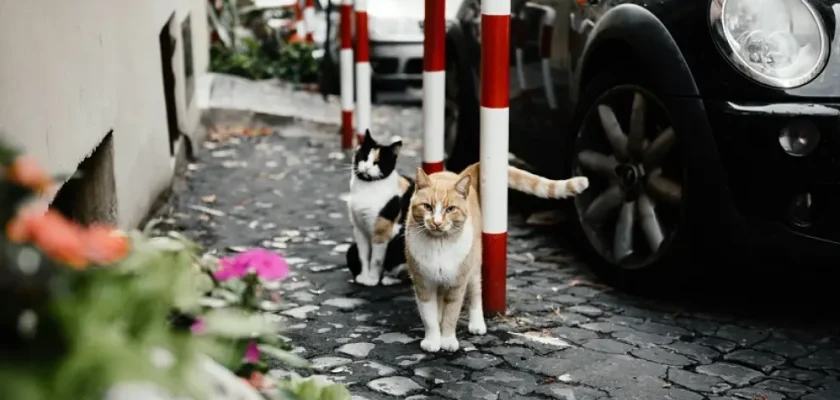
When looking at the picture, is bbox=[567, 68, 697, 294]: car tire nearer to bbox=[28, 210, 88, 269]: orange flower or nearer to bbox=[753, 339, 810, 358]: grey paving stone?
bbox=[753, 339, 810, 358]: grey paving stone

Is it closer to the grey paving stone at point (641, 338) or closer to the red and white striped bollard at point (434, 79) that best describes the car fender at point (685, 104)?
the grey paving stone at point (641, 338)

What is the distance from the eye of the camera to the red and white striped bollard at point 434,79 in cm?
480

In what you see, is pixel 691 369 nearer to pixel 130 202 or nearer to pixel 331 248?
pixel 331 248

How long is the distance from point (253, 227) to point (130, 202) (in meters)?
0.86

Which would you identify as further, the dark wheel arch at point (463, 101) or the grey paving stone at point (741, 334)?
the dark wheel arch at point (463, 101)

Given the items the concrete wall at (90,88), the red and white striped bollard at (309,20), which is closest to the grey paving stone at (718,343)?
the concrete wall at (90,88)

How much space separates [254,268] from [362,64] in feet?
19.3

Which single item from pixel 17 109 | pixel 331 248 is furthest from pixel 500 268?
pixel 17 109

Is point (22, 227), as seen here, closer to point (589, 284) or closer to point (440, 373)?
point (440, 373)

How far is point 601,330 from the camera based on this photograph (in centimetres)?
427

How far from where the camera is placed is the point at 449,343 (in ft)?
13.1

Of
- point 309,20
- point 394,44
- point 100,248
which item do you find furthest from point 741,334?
point 309,20

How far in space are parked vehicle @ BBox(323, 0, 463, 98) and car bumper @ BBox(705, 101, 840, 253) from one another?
7.34m

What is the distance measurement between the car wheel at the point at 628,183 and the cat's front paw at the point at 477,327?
2.59 feet
